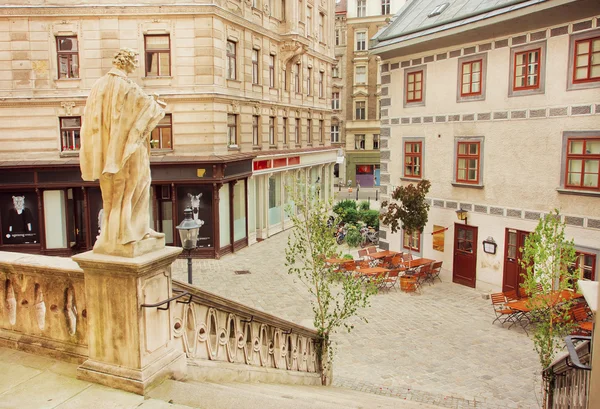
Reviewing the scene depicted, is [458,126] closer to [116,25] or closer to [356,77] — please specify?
[116,25]

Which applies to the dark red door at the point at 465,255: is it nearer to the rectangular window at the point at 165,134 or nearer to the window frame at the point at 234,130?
the window frame at the point at 234,130

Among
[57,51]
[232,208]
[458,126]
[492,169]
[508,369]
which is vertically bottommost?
[508,369]

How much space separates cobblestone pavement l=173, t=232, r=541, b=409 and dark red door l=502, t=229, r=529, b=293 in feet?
3.53

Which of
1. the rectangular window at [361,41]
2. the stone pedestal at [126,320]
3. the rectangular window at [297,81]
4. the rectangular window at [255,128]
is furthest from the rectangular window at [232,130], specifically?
the rectangular window at [361,41]

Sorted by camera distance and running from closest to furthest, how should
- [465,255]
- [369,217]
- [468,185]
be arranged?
[468,185], [465,255], [369,217]

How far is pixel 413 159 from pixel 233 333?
1556cm

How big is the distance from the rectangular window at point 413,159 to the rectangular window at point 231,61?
8.21 metres

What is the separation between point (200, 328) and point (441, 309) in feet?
39.0

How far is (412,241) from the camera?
2152 cm

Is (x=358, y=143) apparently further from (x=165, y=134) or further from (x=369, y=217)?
(x=165, y=134)

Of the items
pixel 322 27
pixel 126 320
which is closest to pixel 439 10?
pixel 322 27

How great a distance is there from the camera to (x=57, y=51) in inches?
842

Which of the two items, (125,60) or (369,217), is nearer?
(125,60)

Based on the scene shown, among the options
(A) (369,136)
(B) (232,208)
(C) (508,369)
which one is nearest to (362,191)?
(A) (369,136)
